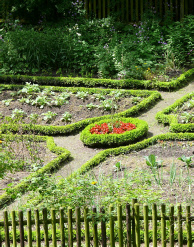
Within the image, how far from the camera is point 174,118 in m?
8.77

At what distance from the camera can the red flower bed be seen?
27.6ft

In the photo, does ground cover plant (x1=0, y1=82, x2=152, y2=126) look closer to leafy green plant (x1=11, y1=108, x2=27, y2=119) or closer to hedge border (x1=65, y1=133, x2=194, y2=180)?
leafy green plant (x1=11, y1=108, x2=27, y2=119)

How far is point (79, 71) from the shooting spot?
12734mm

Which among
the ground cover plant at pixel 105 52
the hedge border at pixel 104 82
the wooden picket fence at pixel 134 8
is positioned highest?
the wooden picket fence at pixel 134 8

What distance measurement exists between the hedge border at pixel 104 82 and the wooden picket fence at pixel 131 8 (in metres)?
3.59

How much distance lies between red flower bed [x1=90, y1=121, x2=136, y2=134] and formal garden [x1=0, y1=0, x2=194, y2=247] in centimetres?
2

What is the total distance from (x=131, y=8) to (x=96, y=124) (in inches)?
304

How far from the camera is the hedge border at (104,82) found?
11008 mm

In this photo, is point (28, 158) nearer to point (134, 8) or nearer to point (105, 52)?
point (105, 52)

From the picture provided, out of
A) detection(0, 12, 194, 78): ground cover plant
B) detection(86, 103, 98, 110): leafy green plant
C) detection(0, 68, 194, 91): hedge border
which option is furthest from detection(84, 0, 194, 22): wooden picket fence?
detection(86, 103, 98, 110): leafy green plant

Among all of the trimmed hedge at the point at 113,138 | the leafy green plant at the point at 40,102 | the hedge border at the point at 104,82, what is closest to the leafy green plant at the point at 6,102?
the leafy green plant at the point at 40,102

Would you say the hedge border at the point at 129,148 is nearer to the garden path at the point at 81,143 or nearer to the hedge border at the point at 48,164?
the garden path at the point at 81,143

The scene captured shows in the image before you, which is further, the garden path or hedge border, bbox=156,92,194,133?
hedge border, bbox=156,92,194,133

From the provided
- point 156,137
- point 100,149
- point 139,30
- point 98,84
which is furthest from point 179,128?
point 139,30
